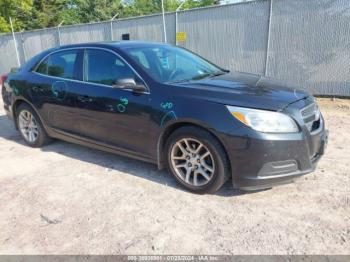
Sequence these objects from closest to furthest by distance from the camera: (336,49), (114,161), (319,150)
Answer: (319,150) < (114,161) < (336,49)

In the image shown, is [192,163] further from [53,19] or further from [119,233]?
[53,19]

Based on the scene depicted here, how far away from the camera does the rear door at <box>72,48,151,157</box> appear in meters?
3.64

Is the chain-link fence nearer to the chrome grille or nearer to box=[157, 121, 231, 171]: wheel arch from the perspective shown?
the chrome grille

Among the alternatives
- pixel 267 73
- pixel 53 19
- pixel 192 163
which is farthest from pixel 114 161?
pixel 53 19

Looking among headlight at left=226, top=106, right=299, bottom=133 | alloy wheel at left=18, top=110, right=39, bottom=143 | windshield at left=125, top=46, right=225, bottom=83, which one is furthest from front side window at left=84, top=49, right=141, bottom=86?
alloy wheel at left=18, top=110, right=39, bottom=143

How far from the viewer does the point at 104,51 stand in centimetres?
404

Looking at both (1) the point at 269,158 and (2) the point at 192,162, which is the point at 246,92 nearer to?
(1) the point at 269,158

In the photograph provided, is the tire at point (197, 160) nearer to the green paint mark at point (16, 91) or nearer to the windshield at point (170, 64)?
the windshield at point (170, 64)

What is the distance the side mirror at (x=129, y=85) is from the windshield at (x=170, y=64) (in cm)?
19

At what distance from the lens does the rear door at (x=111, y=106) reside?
3.64 metres

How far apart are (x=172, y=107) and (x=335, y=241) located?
6.34 feet

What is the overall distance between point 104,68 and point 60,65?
100 cm

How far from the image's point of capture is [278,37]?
8.10 meters

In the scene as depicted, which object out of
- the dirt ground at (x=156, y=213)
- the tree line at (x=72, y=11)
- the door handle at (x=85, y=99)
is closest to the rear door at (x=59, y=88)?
the door handle at (x=85, y=99)
